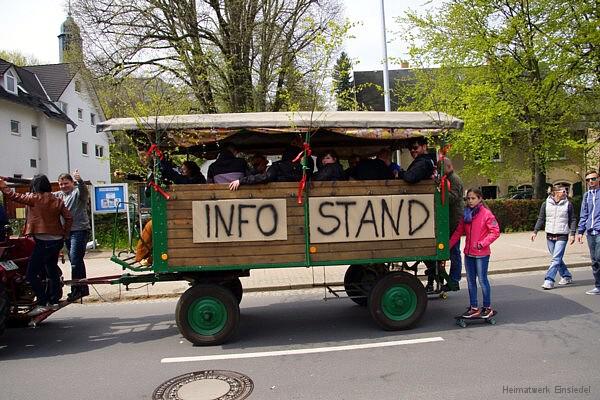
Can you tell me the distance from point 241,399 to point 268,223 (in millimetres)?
1994

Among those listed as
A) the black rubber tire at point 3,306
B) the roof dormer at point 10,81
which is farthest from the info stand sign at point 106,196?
the roof dormer at point 10,81

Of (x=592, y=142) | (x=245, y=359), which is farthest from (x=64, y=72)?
(x=245, y=359)

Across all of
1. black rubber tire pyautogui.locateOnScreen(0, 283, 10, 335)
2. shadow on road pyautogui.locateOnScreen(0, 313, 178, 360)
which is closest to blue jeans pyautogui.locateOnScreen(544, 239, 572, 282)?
shadow on road pyautogui.locateOnScreen(0, 313, 178, 360)

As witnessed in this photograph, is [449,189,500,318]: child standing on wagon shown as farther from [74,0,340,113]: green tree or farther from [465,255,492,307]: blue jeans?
[74,0,340,113]: green tree

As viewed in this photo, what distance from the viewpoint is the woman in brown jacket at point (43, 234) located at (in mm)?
5934

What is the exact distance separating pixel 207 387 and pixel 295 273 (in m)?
5.75

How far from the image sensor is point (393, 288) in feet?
18.9

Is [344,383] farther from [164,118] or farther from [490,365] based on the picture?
[164,118]

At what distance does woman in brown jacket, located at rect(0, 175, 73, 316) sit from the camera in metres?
5.93

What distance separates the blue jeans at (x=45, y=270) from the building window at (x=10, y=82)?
978 inches

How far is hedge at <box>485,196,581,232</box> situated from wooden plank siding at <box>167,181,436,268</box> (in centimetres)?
1186

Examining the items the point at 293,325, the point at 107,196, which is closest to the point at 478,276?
the point at 293,325

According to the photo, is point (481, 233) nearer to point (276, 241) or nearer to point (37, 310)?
point (276, 241)

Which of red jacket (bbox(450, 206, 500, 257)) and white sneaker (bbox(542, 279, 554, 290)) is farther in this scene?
white sneaker (bbox(542, 279, 554, 290))
